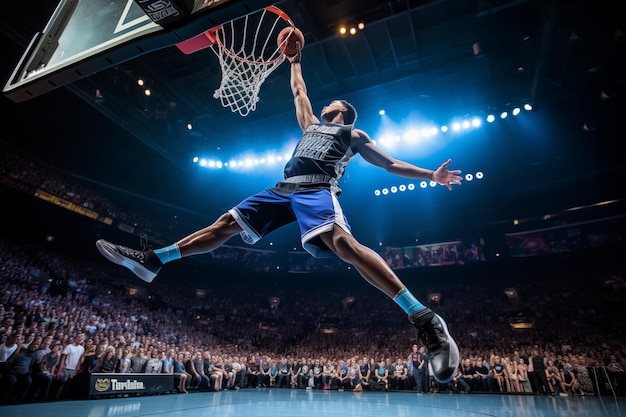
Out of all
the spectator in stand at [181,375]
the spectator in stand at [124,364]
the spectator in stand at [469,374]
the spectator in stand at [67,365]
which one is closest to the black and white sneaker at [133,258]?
the spectator in stand at [67,365]

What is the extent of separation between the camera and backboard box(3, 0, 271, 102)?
2742 millimetres

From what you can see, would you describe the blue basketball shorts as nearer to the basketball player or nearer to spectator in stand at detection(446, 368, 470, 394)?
the basketball player

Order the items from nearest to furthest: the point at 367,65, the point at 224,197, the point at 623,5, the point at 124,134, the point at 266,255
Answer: the point at 623,5 < the point at 367,65 < the point at 124,134 < the point at 224,197 < the point at 266,255

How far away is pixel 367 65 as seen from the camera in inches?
474

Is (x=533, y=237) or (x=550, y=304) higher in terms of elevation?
(x=533, y=237)

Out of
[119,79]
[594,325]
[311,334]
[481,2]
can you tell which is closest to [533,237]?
[594,325]

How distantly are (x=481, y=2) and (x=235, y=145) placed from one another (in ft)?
38.6

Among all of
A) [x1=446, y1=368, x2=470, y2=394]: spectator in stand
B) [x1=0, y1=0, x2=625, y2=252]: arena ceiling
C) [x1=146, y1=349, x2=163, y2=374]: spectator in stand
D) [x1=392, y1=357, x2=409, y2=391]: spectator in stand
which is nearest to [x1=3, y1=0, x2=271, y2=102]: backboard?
[x1=0, y1=0, x2=625, y2=252]: arena ceiling

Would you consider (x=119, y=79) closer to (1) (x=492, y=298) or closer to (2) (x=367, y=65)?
(2) (x=367, y=65)

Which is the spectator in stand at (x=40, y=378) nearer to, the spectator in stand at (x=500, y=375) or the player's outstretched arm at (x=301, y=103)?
the player's outstretched arm at (x=301, y=103)

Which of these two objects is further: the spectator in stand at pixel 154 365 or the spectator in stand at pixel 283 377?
the spectator in stand at pixel 283 377

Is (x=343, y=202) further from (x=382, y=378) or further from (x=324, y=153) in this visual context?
(x=324, y=153)

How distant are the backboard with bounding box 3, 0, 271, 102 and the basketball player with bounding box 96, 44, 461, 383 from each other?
1.18 meters

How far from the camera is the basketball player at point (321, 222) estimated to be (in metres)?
2.20
